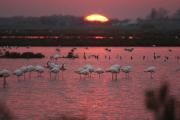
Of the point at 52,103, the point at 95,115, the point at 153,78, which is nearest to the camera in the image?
the point at 95,115

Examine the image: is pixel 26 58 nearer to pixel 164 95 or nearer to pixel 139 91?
pixel 139 91

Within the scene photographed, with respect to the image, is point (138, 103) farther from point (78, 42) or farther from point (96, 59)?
point (78, 42)

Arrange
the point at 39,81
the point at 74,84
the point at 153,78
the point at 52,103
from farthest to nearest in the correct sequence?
the point at 153,78 < the point at 39,81 < the point at 74,84 < the point at 52,103

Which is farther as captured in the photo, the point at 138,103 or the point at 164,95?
the point at 138,103

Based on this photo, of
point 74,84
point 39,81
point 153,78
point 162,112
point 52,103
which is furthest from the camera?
point 153,78

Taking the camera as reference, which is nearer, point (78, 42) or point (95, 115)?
point (95, 115)

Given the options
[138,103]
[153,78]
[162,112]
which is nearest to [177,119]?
[162,112]

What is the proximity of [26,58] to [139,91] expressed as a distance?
1758 cm

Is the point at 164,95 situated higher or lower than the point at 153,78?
higher

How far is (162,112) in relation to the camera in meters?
2.32

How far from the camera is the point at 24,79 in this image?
20.9 m

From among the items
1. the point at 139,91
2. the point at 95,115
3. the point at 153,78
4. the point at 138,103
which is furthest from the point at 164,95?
the point at 153,78

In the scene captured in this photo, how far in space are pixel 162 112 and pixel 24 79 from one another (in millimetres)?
18869

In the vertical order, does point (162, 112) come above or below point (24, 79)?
above
